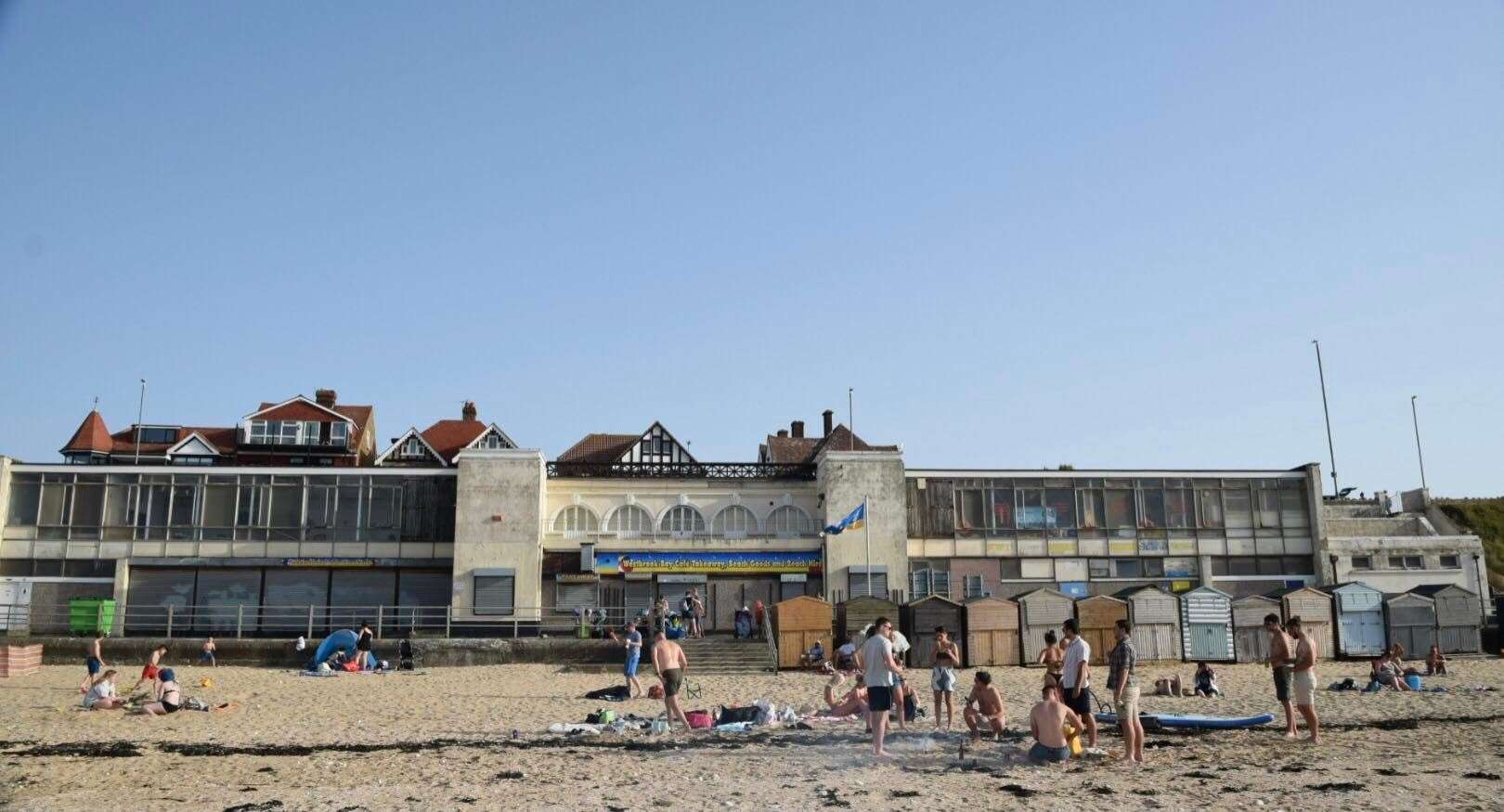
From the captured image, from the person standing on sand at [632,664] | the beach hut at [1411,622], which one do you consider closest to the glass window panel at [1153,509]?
the beach hut at [1411,622]

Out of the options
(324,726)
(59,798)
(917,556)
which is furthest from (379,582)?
(59,798)

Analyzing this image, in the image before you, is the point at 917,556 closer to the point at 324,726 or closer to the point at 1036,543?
the point at 1036,543

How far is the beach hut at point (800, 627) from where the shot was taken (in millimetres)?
33031

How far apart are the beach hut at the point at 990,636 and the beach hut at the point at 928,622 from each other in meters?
0.23

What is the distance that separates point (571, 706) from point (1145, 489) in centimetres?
2775

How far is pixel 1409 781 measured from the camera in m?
13.9

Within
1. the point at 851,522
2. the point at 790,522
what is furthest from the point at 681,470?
the point at 851,522

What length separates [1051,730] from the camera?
15086 mm

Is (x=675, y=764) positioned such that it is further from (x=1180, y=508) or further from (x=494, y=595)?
(x=1180, y=508)

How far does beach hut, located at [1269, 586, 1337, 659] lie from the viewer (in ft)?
110

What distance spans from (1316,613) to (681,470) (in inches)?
835

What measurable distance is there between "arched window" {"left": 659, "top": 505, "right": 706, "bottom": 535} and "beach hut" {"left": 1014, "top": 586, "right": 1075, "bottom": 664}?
13.7 m

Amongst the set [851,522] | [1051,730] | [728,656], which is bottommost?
[1051,730]

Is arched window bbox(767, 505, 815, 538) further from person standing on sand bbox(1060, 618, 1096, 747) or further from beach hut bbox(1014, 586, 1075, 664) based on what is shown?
person standing on sand bbox(1060, 618, 1096, 747)
